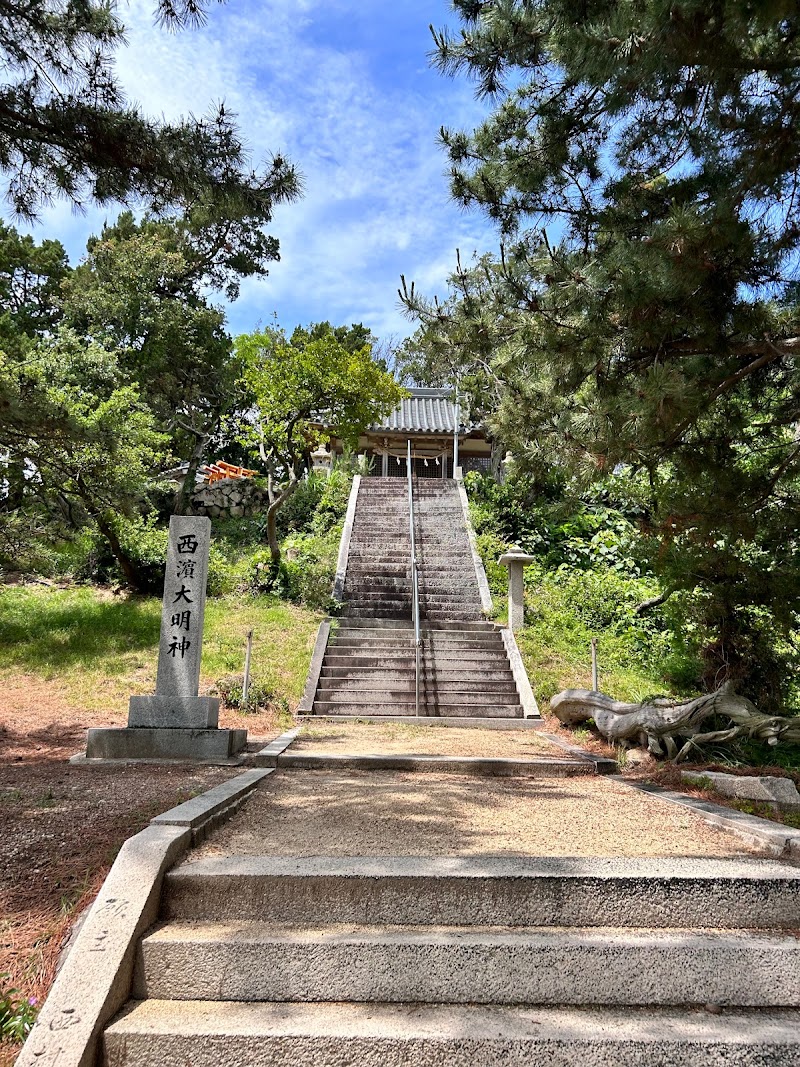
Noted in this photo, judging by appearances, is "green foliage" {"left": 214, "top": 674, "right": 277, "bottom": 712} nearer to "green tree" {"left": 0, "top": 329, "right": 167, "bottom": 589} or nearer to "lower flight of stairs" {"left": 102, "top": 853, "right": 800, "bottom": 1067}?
"green tree" {"left": 0, "top": 329, "right": 167, "bottom": 589}

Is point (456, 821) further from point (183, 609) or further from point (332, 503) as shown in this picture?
point (332, 503)

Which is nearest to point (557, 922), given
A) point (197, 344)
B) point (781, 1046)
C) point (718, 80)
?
point (781, 1046)

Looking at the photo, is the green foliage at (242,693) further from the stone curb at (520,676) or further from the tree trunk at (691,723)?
the tree trunk at (691,723)

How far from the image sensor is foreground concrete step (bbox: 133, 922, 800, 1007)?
2227 millimetres

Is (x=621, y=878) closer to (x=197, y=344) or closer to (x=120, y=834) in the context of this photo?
(x=120, y=834)

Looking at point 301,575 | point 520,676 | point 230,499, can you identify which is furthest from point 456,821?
point 230,499

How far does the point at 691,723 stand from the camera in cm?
569

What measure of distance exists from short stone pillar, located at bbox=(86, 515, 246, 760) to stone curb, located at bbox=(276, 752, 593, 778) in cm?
70

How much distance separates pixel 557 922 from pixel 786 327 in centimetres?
380

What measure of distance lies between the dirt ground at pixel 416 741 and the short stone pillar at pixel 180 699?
90cm

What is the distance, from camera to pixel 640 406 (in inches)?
152

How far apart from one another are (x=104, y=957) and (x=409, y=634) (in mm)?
8475

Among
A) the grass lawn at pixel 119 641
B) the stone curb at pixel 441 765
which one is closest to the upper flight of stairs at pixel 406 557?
the grass lawn at pixel 119 641

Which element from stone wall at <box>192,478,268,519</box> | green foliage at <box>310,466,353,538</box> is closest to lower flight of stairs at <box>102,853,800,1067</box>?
green foliage at <box>310,466,353,538</box>
